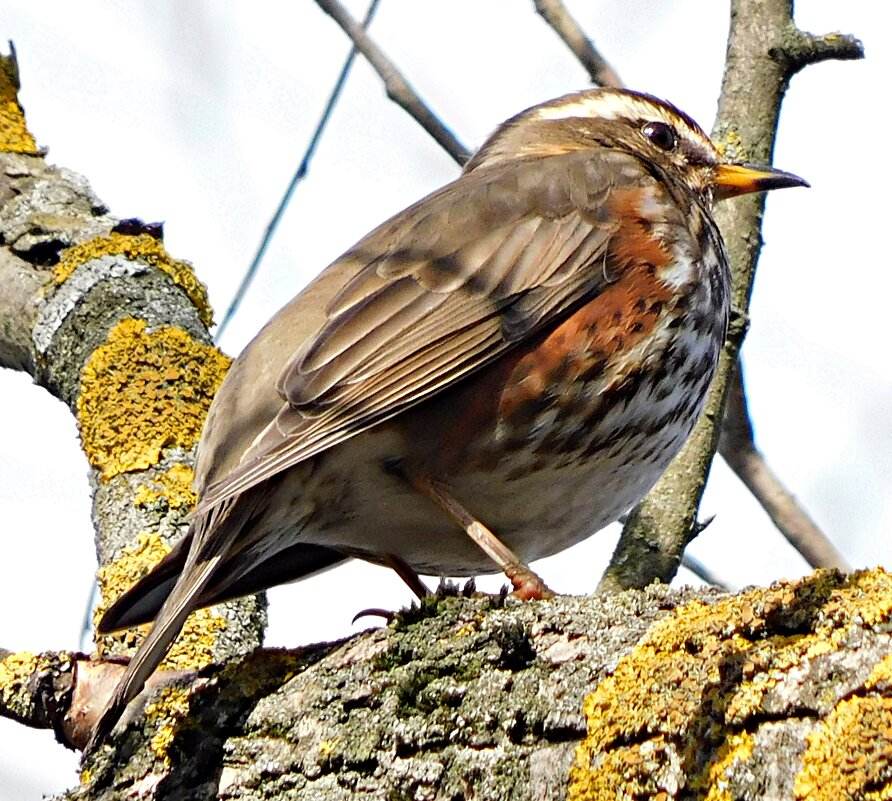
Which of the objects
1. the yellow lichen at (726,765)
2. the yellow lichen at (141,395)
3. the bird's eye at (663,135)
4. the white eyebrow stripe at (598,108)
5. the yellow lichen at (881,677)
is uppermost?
the white eyebrow stripe at (598,108)

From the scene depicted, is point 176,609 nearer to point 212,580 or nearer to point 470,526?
point 212,580

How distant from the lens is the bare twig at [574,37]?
5.12 meters

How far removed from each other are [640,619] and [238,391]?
5.61 ft

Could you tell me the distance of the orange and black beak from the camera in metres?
5.01

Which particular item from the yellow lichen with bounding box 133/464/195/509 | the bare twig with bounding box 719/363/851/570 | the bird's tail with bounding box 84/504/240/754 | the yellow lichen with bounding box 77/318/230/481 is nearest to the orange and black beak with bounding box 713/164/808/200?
the bare twig with bounding box 719/363/851/570

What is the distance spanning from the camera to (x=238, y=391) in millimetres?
4105

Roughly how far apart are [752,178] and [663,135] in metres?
0.61

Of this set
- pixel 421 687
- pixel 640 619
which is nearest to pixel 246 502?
pixel 421 687

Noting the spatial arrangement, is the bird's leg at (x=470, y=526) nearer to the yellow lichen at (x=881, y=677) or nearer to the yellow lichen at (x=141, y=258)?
the yellow lichen at (x=141, y=258)

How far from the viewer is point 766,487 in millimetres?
4711

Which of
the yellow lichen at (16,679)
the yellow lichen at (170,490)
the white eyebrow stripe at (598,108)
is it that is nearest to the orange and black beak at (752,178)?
the white eyebrow stripe at (598,108)

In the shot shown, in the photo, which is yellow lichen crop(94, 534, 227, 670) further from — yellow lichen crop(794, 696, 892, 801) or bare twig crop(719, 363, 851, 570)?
yellow lichen crop(794, 696, 892, 801)

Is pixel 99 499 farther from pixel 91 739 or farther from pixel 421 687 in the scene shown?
pixel 421 687

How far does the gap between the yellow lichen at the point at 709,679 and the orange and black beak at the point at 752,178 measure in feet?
8.73
